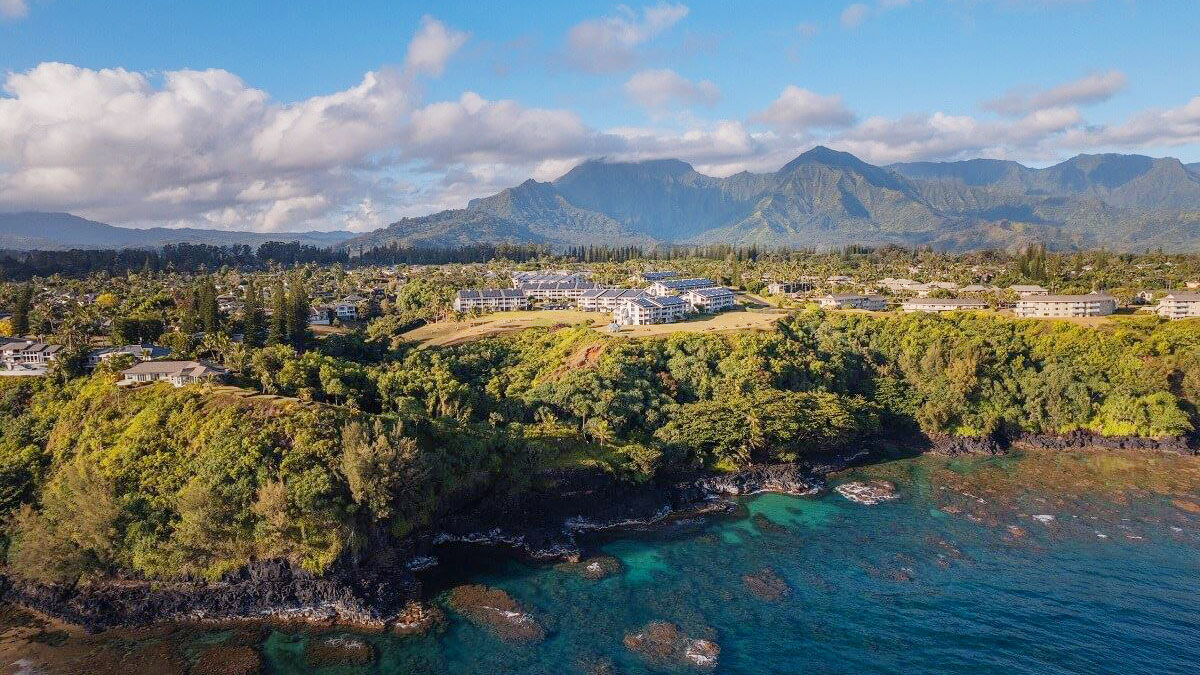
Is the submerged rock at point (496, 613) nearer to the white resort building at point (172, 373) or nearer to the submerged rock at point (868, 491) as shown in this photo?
the white resort building at point (172, 373)

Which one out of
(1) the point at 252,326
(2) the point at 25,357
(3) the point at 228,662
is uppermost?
(1) the point at 252,326

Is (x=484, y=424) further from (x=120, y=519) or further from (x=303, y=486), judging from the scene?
(x=120, y=519)

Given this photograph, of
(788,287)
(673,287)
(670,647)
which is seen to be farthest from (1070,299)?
(670,647)

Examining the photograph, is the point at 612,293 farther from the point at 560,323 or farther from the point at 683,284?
the point at 560,323

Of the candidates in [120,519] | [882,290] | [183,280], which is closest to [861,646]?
[120,519]

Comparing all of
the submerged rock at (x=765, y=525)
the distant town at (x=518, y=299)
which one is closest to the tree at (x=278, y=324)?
the distant town at (x=518, y=299)

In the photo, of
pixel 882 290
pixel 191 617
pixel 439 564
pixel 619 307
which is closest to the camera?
pixel 191 617

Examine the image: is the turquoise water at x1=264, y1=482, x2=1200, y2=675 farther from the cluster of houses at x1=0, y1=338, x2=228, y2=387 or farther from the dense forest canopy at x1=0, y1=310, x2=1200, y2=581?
the cluster of houses at x1=0, y1=338, x2=228, y2=387
